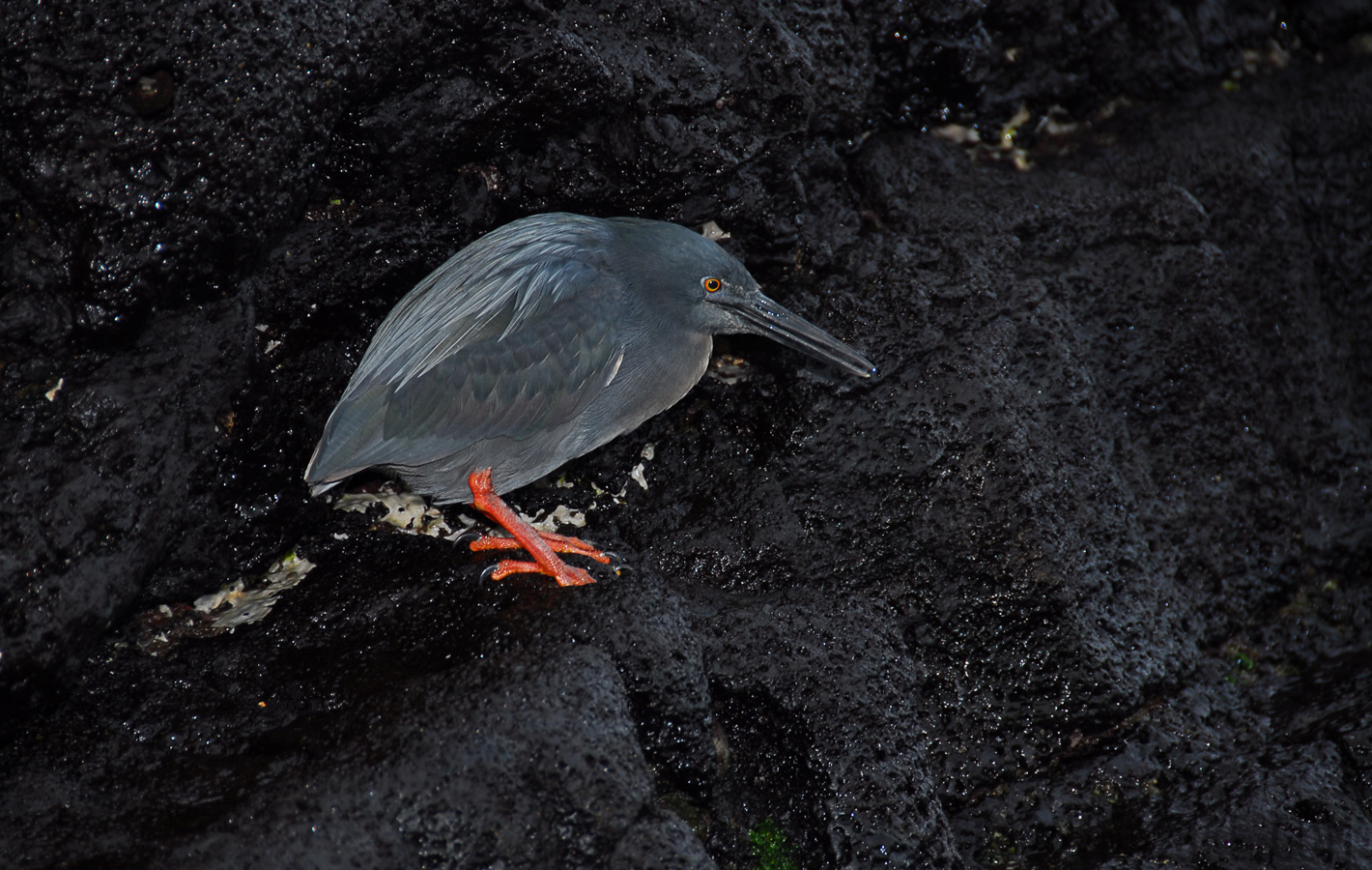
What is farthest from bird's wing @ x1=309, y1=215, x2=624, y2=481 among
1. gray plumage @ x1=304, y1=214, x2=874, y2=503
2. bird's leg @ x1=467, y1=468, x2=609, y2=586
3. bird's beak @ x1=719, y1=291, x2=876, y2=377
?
bird's beak @ x1=719, y1=291, x2=876, y2=377

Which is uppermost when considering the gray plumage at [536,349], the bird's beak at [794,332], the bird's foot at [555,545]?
the gray plumage at [536,349]

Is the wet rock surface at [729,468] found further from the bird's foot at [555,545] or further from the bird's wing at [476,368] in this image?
the bird's wing at [476,368]

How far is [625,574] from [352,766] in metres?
1.16

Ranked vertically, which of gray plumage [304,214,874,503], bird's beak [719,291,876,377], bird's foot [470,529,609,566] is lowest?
bird's foot [470,529,609,566]

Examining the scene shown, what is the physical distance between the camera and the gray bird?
3486 mm

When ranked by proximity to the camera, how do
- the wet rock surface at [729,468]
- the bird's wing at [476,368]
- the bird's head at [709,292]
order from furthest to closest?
the bird's head at [709,292]
the bird's wing at [476,368]
the wet rock surface at [729,468]

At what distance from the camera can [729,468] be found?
Result: 4.09 meters

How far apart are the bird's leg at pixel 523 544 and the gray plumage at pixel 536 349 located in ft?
0.22

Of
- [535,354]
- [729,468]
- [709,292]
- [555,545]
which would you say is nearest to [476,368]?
[535,354]

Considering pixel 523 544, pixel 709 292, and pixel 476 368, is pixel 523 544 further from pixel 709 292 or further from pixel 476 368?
pixel 709 292

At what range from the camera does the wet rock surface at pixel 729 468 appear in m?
2.90

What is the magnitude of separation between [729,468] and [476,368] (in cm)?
116

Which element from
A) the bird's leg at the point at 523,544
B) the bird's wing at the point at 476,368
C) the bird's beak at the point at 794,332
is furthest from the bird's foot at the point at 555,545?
the bird's beak at the point at 794,332

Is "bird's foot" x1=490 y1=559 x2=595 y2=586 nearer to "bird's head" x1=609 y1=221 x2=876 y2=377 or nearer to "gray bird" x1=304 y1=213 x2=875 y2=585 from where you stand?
"gray bird" x1=304 y1=213 x2=875 y2=585
